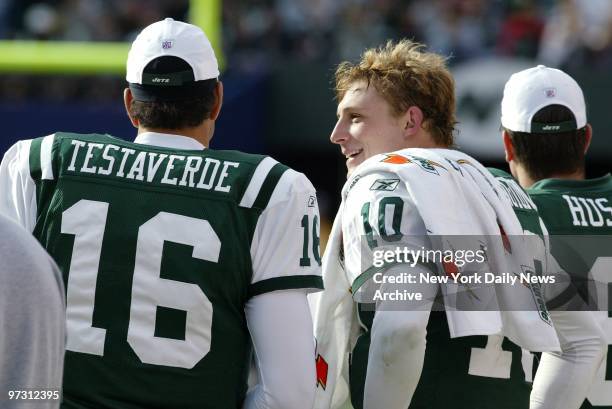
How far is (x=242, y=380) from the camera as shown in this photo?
2.30m

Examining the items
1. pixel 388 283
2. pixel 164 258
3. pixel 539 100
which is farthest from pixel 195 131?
pixel 539 100

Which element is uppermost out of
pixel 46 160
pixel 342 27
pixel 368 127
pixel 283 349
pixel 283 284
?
pixel 342 27

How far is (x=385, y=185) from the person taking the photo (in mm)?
2445

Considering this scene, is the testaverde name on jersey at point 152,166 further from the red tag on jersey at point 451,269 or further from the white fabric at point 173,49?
the red tag on jersey at point 451,269

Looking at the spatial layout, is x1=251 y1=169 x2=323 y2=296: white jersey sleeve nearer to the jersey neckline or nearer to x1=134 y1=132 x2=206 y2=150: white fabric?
x1=134 y1=132 x2=206 y2=150: white fabric

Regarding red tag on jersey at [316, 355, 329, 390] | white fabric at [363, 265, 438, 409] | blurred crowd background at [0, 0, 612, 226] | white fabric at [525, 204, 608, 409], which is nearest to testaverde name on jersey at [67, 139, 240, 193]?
white fabric at [363, 265, 438, 409]

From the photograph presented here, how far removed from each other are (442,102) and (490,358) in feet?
2.31

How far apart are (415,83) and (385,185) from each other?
472 millimetres

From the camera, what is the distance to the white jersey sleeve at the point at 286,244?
224 cm

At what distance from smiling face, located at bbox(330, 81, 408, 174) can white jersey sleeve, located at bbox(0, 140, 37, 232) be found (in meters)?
0.87

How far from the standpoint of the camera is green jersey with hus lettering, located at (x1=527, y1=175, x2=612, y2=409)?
2.87 meters

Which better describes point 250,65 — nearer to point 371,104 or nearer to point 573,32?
point 573,32

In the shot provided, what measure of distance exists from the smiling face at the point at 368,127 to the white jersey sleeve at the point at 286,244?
56 centimetres

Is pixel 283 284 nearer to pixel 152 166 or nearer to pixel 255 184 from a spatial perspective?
pixel 255 184
